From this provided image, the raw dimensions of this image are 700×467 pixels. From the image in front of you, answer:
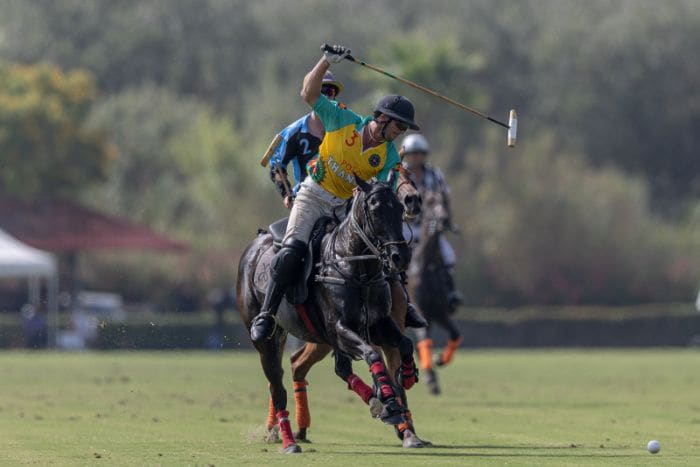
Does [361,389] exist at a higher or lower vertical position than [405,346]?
lower

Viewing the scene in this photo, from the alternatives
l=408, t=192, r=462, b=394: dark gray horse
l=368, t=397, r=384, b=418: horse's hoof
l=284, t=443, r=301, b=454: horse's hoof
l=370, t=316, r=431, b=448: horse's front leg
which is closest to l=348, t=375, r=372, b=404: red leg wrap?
l=368, t=397, r=384, b=418: horse's hoof

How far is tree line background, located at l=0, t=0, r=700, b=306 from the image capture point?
5962 centimetres

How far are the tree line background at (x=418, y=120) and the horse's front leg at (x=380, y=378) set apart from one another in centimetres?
4333

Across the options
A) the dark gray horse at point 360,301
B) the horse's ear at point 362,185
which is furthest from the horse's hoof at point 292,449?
the horse's ear at point 362,185

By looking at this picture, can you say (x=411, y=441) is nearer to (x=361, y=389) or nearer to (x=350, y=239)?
(x=361, y=389)

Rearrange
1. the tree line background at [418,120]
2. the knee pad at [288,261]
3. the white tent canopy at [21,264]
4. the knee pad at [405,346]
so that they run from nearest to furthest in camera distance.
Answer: the knee pad at [405,346], the knee pad at [288,261], the white tent canopy at [21,264], the tree line background at [418,120]

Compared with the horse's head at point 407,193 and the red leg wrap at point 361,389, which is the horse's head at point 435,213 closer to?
the horse's head at point 407,193

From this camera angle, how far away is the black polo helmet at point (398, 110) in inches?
490

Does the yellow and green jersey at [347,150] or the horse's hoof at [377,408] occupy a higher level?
the yellow and green jersey at [347,150]

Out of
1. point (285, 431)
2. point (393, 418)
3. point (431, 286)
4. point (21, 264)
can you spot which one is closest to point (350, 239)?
point (393, 418)

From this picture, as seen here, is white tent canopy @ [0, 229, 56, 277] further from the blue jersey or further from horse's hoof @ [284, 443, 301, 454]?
horse's hoof @ [284, 443, 301, 454]

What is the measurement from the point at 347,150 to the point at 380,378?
1.94 meters

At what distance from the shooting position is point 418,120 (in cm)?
5828

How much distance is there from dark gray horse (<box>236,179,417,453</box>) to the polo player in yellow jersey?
0.71 ft
